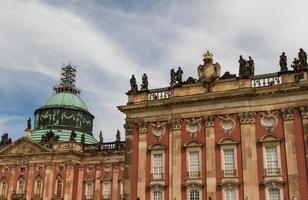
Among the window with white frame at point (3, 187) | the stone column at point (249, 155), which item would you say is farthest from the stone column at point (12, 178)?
the stone column at point (249, 155)

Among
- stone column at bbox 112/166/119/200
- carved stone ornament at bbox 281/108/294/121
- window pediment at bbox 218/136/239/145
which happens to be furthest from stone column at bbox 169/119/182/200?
stone column at bbox 112/166/119/200

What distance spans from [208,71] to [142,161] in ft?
35.0

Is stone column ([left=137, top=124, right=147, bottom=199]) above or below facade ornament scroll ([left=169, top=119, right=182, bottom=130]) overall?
below

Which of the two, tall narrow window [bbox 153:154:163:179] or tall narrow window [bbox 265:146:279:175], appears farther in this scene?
tall narrow window [bbox 153:154:163:179]

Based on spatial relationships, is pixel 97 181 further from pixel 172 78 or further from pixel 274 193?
pixel 274 193

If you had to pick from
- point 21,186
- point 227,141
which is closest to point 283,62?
point 227,141

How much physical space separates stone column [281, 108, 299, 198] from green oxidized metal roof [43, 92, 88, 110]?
1716 inches

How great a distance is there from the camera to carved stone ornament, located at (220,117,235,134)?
38.4 metres

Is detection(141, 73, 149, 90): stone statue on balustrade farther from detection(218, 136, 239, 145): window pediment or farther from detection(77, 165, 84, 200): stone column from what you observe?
detection(77, 165, 84, 200): stone column

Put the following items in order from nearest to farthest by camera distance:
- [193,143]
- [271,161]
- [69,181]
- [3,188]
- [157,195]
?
1. [271,161]
2. [193,143]
3. [157,195]
4. [69,181]
5. [3,188]

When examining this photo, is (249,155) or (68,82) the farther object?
(68,82)

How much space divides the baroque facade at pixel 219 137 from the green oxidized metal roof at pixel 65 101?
31.5m

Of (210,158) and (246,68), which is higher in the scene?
(246,68)

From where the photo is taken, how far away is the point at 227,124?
38.7m
